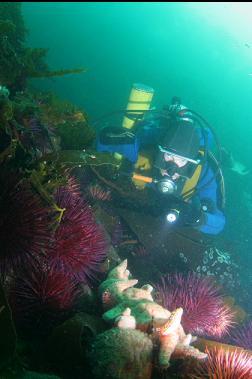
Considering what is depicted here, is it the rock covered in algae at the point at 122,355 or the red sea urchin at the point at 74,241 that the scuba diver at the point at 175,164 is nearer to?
the red sea urchin at the point at 74,241

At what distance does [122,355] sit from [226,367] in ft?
2.90

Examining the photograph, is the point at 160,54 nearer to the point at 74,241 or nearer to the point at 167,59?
the point at 167,59

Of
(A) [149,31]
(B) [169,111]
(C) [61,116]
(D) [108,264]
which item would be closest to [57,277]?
(D) [108,264]

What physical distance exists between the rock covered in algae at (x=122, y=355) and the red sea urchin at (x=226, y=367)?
47 centimetres

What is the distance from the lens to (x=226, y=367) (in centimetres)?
280

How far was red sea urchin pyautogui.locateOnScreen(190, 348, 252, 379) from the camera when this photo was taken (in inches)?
107

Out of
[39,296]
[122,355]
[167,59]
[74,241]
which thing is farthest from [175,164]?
[167,59]

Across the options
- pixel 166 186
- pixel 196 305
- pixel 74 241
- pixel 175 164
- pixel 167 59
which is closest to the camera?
pixel 74 241

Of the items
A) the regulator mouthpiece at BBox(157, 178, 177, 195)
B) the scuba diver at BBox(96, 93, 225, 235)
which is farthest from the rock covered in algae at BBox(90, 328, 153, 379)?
the regulator mouthpiece at BBox(157, 178, 177, 195)

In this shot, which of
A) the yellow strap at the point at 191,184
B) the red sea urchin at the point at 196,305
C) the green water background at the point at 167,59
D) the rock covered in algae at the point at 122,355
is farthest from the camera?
the green water background at the point at 167,59

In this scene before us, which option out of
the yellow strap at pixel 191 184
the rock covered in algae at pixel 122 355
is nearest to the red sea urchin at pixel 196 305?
the rock covered in algae at pixel 122 355

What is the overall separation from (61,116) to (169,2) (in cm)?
10904

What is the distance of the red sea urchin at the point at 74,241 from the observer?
10.9ft

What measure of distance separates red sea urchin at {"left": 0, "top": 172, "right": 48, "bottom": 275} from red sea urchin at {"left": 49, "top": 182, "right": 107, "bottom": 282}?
264mm
